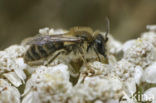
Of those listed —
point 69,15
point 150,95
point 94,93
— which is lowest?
point 94,93

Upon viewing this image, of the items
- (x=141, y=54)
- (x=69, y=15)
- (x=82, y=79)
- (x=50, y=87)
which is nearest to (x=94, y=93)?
(x=50, y=87)

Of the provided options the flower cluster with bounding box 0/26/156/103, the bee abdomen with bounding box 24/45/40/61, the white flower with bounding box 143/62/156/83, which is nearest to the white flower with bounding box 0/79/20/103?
the flower cluster with bounding box 0/26/156/103

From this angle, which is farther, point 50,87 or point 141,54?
point 141,54

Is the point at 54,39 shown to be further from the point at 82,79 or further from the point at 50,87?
the point at 50,87

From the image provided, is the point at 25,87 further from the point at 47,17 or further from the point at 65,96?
the point at 47,17

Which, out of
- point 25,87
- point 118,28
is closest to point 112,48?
point 25,87

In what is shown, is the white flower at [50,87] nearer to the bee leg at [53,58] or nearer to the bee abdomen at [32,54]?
the bee leg at [53,58]
